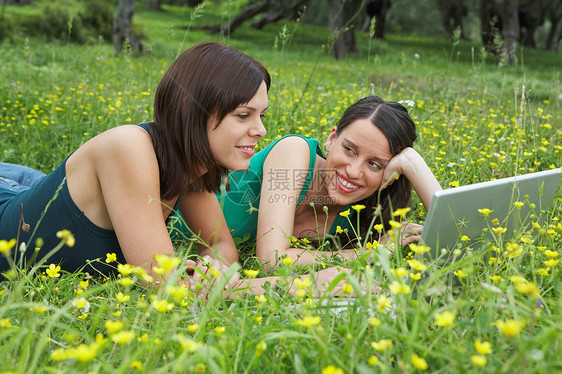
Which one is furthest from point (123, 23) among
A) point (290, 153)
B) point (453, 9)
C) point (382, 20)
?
point (453, 9)

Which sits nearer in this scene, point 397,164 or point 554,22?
point 397,164

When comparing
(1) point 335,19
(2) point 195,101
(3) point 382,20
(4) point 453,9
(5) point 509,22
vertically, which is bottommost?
(2) point 195,101

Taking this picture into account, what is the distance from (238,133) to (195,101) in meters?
0.22

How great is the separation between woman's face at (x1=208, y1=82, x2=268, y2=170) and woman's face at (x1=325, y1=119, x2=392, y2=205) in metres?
0.52

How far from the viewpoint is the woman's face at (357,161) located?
2.43 metres

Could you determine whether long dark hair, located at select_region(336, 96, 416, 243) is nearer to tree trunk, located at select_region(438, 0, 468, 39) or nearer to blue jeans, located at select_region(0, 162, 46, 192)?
blue jeans, located at select_region(0, 162, 46, 192)

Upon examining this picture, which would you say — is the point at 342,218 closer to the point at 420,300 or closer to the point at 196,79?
the point at 196,79

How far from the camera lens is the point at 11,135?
3.91 metres

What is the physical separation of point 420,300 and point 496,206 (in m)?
0.74

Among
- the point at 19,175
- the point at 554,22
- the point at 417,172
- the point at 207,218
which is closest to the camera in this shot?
the point at 417,172

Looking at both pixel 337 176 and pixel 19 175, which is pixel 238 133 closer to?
pixel 337 176

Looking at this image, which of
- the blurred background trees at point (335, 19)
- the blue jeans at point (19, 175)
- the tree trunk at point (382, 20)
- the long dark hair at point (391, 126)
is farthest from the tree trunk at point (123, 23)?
the tree trunk at point (382, 20)

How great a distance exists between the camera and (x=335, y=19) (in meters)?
2.83

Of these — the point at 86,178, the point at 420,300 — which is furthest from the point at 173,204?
the point at 420,300
